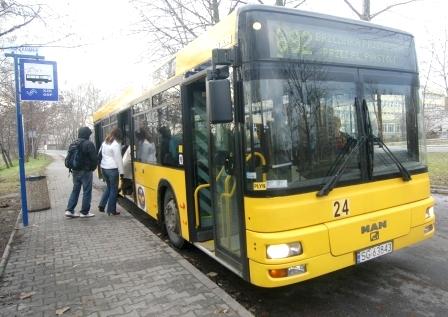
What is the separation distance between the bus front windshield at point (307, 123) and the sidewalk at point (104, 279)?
4.57 ft

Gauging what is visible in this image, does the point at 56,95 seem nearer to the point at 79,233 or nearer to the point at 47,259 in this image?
the point at 79,233

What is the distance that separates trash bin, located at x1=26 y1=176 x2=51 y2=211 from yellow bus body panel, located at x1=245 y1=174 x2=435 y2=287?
7.57 meters

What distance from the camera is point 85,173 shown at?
29.3 ft

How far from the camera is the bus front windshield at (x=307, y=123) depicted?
12.6 ft

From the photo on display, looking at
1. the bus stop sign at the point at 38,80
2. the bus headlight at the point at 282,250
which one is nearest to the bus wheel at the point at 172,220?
the bus headlight at the point at 282,250

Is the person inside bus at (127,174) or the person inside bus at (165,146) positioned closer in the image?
the person inside bus at (165,146)

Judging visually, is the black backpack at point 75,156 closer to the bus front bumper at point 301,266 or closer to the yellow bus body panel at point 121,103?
the yellow bus body panel at point 121,103

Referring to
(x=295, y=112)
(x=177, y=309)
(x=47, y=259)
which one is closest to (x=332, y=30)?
(x=295, y=112)

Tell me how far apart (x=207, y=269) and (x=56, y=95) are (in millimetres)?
5000

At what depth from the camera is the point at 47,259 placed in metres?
6.01

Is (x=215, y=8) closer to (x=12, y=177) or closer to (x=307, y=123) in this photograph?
(x=307, y=123)

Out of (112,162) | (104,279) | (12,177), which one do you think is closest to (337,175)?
(104,279)

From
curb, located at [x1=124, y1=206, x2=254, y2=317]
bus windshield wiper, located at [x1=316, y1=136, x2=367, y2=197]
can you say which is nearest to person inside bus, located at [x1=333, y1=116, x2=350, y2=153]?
bus windshield wiper, located at [x1=316, y1=136, x2=367, y2=197]

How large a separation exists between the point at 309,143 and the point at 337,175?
0.41 m
